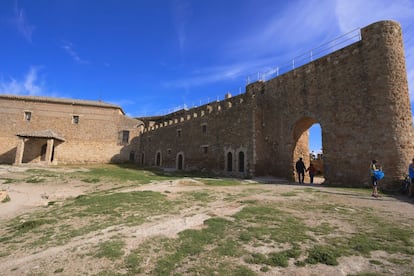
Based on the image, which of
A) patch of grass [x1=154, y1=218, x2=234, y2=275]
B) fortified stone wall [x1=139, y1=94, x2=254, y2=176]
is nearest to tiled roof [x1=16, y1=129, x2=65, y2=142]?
fortified stone wall [x1=139, y1=94, x2=254, y2=176]

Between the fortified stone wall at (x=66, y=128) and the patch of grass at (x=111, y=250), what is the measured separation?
90.4 ft

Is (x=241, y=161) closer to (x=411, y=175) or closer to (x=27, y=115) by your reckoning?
(x=411, y=175)

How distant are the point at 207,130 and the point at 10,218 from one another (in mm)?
16231

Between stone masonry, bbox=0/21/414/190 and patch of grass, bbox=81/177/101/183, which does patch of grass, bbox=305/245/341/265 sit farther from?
patch of grass, bbox=81/177/101/183

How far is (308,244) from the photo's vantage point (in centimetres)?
405

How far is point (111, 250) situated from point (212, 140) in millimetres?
17202

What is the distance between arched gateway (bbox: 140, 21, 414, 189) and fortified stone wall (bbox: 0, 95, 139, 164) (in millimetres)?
15145

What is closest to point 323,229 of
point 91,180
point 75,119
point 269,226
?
point 269,226

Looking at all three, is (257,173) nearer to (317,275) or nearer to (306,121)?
(306,121)

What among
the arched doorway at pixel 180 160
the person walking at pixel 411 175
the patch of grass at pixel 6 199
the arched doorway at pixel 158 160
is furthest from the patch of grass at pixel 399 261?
the arched doorway at pixel 158 160

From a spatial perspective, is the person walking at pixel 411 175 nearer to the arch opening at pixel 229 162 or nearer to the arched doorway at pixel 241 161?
the arched doorway at pixel 241 161

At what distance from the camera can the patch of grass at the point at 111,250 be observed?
3.72m

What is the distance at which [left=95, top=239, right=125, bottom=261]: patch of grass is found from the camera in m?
3.72

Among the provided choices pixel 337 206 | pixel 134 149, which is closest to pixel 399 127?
pixel 337 206
